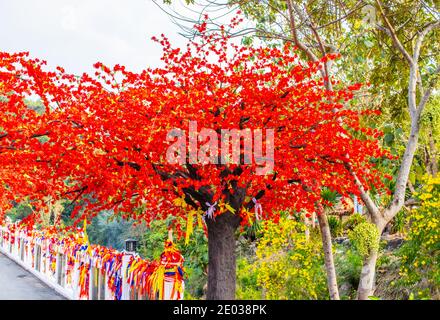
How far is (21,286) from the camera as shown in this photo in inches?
479

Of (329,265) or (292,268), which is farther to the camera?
(292,268)

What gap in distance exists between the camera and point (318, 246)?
12117mm

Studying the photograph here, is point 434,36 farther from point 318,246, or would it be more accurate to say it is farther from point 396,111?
point 318,246

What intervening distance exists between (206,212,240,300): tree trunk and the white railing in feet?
6.26

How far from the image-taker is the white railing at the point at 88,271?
6543mm

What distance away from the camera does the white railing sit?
6.54 m

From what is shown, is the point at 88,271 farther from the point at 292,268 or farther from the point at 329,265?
the point at 292,268

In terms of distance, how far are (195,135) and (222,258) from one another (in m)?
2.41

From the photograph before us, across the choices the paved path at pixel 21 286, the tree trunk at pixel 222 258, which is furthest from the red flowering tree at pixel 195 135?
the paved path at pixel 21 286

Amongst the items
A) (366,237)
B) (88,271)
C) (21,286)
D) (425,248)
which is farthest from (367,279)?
(21,286)

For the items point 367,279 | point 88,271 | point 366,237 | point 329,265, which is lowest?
point 88,271

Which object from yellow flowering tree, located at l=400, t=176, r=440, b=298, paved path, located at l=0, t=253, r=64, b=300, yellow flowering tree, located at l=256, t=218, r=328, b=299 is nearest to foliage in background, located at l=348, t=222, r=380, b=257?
yellow flowering tree, located at l=400, t=176, r=440, b=298

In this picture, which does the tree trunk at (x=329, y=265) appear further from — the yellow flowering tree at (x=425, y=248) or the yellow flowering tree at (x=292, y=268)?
the yellow flowering tree at (x=292, y=268)
